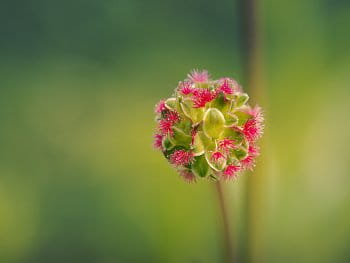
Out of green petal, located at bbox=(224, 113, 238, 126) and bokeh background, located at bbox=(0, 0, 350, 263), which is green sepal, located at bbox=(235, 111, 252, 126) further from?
bokeh background, located at bbox=(0, 0, 350, 263)

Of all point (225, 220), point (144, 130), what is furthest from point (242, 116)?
point (144, 130)

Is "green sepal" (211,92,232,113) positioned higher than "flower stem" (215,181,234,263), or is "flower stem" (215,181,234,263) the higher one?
"green sepal" (211,92,232,113)

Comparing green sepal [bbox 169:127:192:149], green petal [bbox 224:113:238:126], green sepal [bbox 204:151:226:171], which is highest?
green petal [bbox 224:113:238:126]

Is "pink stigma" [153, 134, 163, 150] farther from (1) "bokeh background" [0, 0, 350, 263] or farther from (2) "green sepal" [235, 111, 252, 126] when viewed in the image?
(1) "bokeh background" [0, 0, 350, 263]

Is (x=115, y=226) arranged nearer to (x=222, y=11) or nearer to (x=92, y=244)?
(x=92, y=244)

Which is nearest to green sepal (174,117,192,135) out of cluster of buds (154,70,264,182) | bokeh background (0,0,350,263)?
cluster of buds (154,70,264,182)

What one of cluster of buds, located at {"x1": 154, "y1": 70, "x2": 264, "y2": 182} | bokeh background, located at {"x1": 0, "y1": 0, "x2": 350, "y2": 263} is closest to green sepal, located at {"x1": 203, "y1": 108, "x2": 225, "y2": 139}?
cluster of buds, located at {"x1": 154, "y1": 70, "x2": 264, "y2": 182}

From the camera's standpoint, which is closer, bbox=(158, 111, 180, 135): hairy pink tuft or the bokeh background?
bbox=(158, 111, 180, 135): hairy pink tuft

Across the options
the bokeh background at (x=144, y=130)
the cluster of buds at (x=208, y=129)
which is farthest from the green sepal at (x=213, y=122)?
the bokeh background at (x=144, y=130)

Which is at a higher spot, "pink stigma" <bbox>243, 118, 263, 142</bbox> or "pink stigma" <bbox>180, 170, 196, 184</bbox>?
"pink stigma" <bbox>243, 118, 263, 142</bbox>

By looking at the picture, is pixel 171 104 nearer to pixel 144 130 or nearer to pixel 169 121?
pixel 169 121
